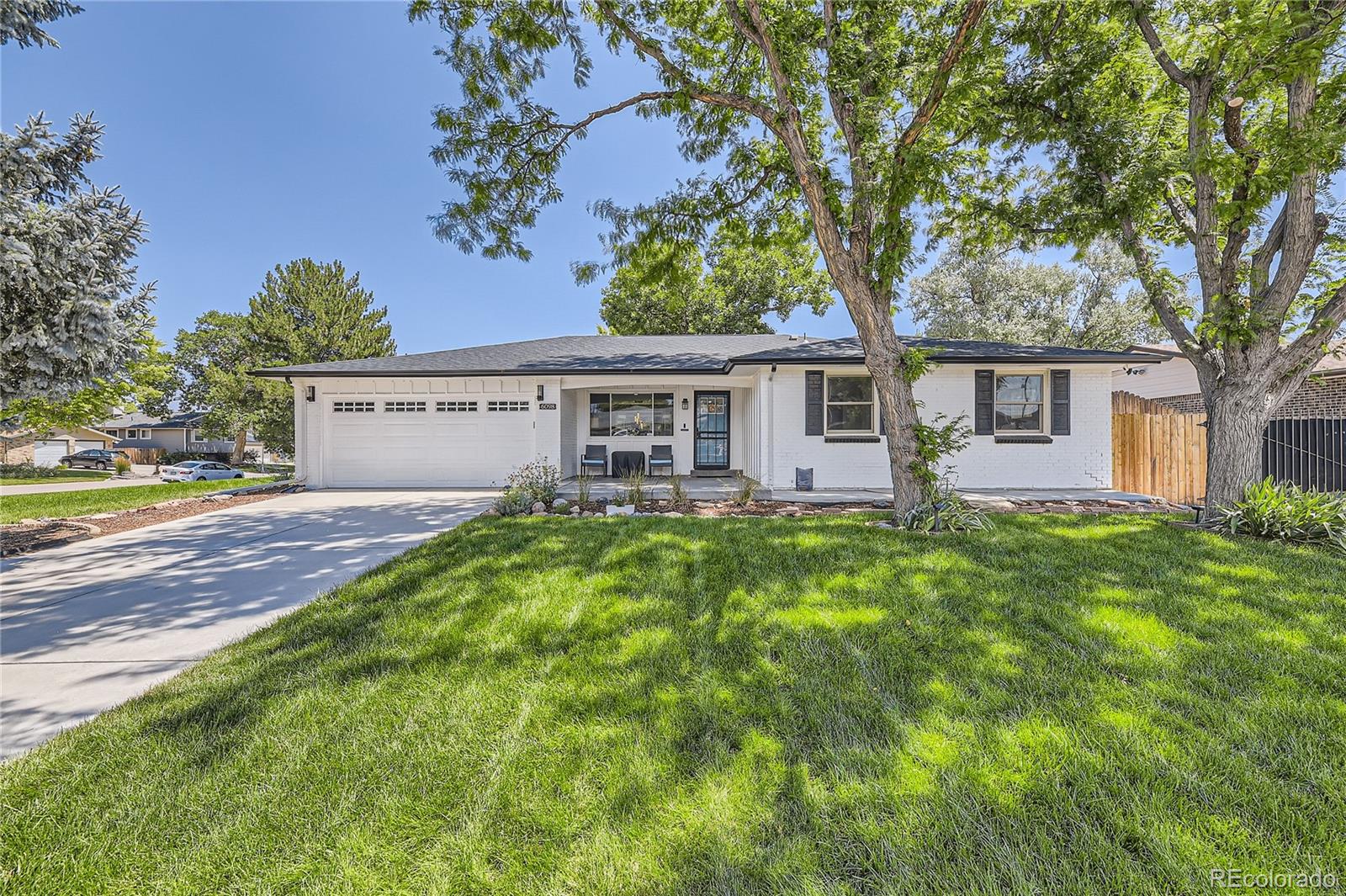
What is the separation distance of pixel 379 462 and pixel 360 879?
34.6 ft

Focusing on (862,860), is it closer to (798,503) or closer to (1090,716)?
(1090,716)

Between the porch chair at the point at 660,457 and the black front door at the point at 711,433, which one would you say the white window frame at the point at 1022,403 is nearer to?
the black front door at the point at 711,433

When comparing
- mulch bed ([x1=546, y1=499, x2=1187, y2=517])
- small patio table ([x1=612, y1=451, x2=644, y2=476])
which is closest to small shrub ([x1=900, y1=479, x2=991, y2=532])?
mulch bed ([x1=546, y1=499, x2=1187, y2=517])

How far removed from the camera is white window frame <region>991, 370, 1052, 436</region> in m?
8.98

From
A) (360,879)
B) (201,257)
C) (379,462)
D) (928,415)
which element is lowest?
(360,879)

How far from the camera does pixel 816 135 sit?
7836mm

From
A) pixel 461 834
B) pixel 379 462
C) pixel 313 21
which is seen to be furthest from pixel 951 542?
pixel 313 21

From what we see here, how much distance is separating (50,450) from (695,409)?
139 feet

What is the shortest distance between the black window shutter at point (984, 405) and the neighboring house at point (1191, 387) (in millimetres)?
2321

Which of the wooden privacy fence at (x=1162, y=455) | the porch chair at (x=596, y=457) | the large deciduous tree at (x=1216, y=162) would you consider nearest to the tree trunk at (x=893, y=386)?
the large deciduous tree at (x=1216, y=162)

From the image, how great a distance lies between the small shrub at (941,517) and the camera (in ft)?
17.8

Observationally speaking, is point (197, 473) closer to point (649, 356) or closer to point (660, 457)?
point (660, 457)

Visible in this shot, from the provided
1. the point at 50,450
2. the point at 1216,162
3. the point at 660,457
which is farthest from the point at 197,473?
the point at 1216,162

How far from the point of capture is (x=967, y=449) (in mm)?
9102
